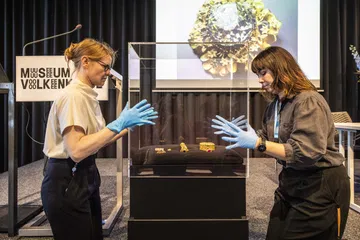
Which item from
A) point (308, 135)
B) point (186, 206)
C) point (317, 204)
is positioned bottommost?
point (186, 206)

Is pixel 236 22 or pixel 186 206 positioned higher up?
pixel 236 22

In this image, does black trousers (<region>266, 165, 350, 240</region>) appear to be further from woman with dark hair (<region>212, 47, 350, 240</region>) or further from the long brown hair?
the long brown hair

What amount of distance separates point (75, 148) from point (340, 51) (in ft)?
16.5

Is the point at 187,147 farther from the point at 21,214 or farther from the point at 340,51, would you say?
the point at 340,51

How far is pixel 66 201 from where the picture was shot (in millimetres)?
1082

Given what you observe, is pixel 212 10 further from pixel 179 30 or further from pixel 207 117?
pixel 207 117

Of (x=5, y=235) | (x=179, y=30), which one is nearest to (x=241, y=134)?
(x=5, y=235)

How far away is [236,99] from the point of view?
6.26 ft

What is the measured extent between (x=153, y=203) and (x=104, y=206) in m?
1.13

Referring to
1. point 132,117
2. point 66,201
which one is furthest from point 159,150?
point 66,201

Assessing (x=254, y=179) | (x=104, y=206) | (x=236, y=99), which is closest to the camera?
(x=236, y=99)

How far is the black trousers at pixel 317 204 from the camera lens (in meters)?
1.12

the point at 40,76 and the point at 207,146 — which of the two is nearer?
the point at 207,146

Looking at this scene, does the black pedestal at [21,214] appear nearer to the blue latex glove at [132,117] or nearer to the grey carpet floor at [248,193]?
the grey carpet floor at [248,193]
